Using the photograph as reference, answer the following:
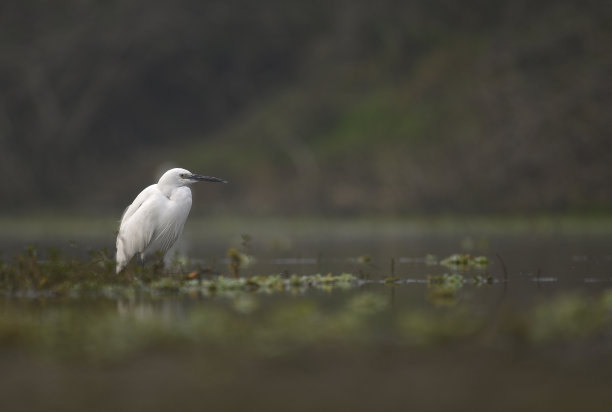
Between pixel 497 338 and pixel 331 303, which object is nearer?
pixel 497 338

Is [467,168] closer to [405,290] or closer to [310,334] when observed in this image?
[405,290]

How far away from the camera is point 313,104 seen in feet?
122

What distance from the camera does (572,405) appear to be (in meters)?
3.87

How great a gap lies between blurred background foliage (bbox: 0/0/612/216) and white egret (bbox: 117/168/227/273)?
57.5 feet

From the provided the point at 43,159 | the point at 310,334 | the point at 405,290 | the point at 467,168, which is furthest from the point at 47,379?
the point at 43,159

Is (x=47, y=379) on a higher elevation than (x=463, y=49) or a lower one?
lower

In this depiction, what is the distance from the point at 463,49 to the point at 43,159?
16.0 metres

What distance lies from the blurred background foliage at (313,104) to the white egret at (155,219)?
17.5 m

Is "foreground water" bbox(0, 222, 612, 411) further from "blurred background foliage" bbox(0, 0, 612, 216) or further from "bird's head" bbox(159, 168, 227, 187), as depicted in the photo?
"blurred background foliage" bbox(0, 0, 612, 216)

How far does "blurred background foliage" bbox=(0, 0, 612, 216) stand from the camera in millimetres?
27828

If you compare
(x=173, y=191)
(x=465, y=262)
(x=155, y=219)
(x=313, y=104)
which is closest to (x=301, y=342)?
(x=155, y=219)

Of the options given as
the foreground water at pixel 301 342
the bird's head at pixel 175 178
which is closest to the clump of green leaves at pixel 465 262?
the foreground water at pixel 301 342

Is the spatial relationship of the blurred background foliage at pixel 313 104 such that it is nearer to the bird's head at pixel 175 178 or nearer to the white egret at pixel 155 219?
the bird's head at pixel 175 178

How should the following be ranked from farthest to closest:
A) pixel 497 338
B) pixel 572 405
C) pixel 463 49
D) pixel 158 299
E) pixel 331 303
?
pixel 463 49, pixel 158 299, pixel 331 303, pixel 497 338, pixel 572 405
